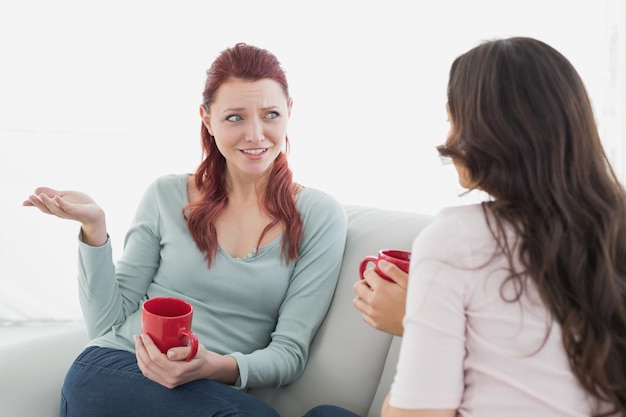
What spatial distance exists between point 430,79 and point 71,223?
1.76 meters

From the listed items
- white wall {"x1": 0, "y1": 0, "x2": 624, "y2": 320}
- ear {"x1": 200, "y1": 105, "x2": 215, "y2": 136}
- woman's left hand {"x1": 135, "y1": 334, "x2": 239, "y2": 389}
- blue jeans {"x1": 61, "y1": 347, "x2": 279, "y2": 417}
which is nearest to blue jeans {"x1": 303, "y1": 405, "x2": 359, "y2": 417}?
blue jeans {"x1": 61, "y1": 347, "x2": 279, "y2": 417}

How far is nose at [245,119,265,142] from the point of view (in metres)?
1.79

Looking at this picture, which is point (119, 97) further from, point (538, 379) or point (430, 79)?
point (538, 379)

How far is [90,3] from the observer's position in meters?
3.21

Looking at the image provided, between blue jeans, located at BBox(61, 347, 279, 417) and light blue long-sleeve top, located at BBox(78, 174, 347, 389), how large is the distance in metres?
0.12

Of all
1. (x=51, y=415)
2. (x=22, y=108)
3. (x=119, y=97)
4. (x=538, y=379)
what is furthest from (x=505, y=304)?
(x=22, y=108)

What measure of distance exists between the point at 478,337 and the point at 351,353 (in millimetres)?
827

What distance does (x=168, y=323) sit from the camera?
142 cm

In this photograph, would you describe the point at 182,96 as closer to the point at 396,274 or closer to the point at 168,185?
the point at 168,185

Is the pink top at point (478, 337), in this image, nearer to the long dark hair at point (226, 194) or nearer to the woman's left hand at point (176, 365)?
the woman's left hand at point (176, 365)

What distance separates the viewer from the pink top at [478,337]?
37.3 inches

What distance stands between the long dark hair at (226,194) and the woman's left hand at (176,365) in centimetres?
30

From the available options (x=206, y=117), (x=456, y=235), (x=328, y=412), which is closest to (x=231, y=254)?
(x=206, y=117)

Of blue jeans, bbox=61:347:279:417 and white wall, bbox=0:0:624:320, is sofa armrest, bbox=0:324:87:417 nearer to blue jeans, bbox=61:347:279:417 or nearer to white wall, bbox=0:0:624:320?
blue jeans, bbox=61:347:279:417
